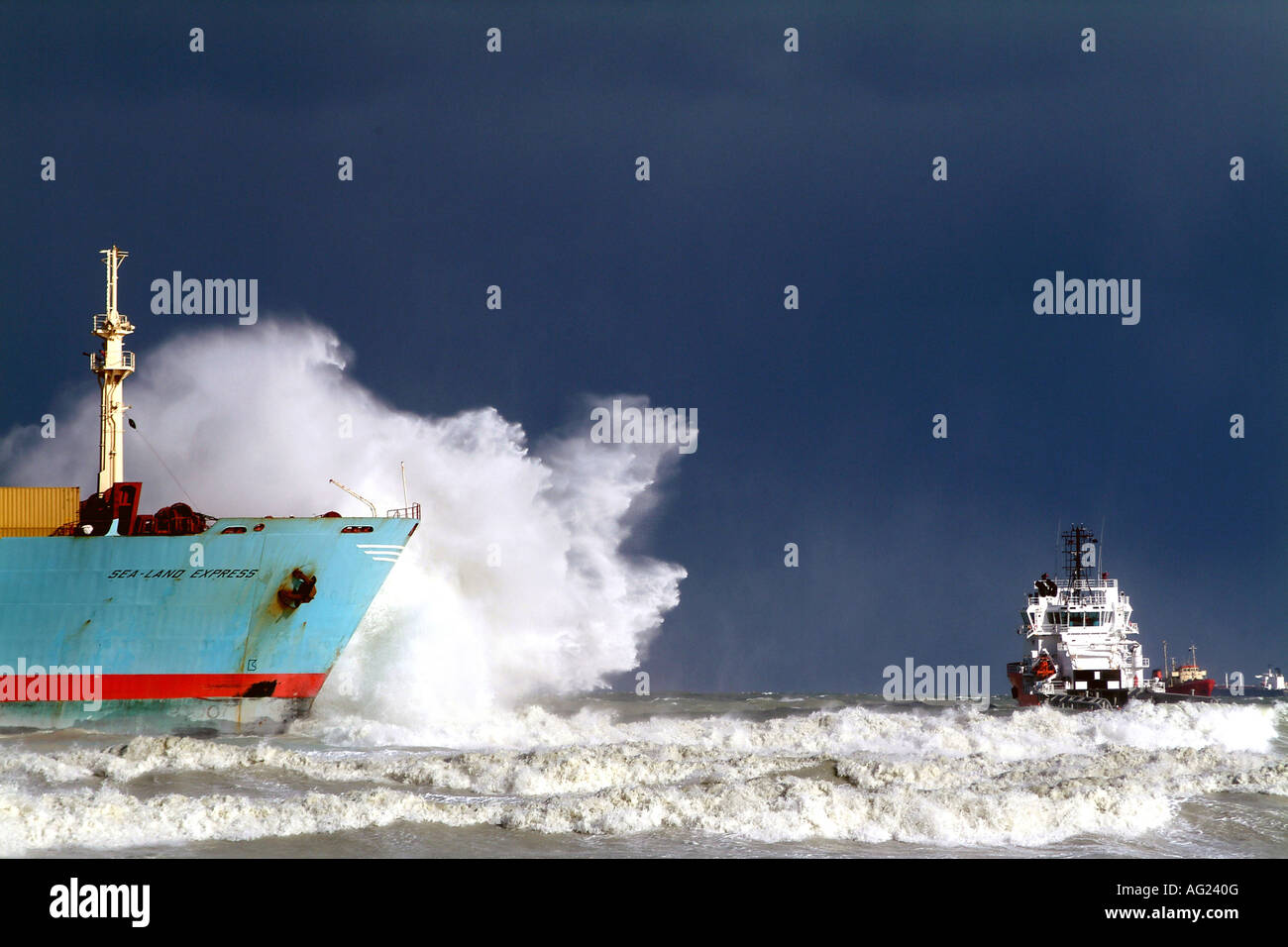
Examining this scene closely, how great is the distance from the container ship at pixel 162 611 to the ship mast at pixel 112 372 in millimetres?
3044

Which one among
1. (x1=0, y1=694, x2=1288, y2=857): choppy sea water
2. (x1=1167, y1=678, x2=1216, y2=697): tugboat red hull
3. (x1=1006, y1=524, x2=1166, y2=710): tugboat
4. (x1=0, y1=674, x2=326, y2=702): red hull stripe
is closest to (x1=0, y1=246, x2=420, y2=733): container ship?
(x1=0, y1=674, x2=326, y2=702): red hull stripe

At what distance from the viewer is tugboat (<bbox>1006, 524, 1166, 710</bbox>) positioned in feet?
182

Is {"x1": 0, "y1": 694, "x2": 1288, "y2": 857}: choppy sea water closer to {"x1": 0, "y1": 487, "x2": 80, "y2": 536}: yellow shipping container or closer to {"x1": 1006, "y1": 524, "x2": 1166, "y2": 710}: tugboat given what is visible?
{"x1": 0, "y1": 487, "x2": 80, "y2": 536}: yellow shipping container

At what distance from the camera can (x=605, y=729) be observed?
38281mm

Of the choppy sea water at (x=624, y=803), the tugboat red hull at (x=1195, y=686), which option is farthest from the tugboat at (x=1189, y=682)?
the choppy sea water at (x=624, y=803)

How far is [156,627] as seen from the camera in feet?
108

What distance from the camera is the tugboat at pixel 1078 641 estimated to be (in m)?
55.6

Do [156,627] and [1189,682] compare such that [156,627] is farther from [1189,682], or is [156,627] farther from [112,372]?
[1189,682]

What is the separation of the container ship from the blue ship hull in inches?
1.4

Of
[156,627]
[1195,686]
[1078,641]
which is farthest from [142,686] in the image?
[1195,686]

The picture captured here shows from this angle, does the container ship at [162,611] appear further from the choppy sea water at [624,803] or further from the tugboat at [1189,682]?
the tugboat at [1189,682]
